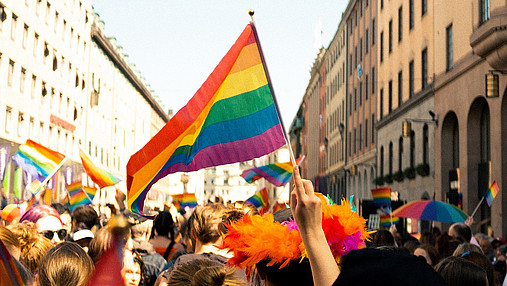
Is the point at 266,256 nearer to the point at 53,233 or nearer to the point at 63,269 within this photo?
the point at 63,269

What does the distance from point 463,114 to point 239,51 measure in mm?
21196

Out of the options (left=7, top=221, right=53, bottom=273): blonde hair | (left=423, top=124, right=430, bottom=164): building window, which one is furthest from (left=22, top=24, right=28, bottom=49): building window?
(left=7, top=221, right=53, bottom=273): blonde hair

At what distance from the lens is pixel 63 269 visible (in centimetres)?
416

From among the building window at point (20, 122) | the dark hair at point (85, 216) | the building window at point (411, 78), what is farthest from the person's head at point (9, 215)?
the building window at point (20, 122)

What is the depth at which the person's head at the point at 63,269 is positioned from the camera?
13.5 ft

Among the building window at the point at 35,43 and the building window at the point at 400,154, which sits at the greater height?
the building window at the point at 35,43

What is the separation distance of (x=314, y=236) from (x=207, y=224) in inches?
111

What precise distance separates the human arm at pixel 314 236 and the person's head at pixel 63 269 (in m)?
1.92

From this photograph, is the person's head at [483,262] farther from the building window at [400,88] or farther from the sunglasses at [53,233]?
the building window at [400,88]

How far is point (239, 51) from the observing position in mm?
5602

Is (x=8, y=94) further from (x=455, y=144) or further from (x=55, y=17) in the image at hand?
(x=455, y=144)

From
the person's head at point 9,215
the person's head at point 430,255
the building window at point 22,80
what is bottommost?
the person's head at point 430,255

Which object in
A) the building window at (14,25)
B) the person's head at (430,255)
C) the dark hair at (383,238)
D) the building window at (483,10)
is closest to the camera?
the person's head at (430,255)

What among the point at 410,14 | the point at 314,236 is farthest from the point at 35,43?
the point at 314,236
